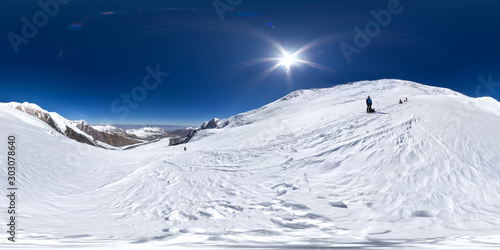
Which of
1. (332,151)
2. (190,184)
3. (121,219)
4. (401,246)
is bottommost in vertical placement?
(401,246)

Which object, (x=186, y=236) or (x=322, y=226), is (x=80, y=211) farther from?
(x=322, y=226)

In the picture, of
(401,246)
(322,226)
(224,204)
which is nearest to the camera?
(401,246)

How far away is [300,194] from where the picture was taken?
12250 millimetres

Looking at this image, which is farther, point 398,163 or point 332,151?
point 332,151

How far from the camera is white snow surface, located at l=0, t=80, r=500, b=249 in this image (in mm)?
8609

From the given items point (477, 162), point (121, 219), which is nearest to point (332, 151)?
point (477, 162)

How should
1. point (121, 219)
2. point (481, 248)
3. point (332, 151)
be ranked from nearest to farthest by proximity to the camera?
point (481, 248)
point (121, 219)
point (332, 151)

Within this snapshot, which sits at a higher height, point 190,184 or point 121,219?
point 190,184

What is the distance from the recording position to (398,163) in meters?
13.9

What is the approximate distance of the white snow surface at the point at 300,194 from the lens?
339 inches

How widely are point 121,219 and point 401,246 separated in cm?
1139

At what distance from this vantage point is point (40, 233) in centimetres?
902

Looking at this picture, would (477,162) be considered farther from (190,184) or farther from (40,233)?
(40,233)

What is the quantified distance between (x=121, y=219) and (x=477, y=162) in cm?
1978
